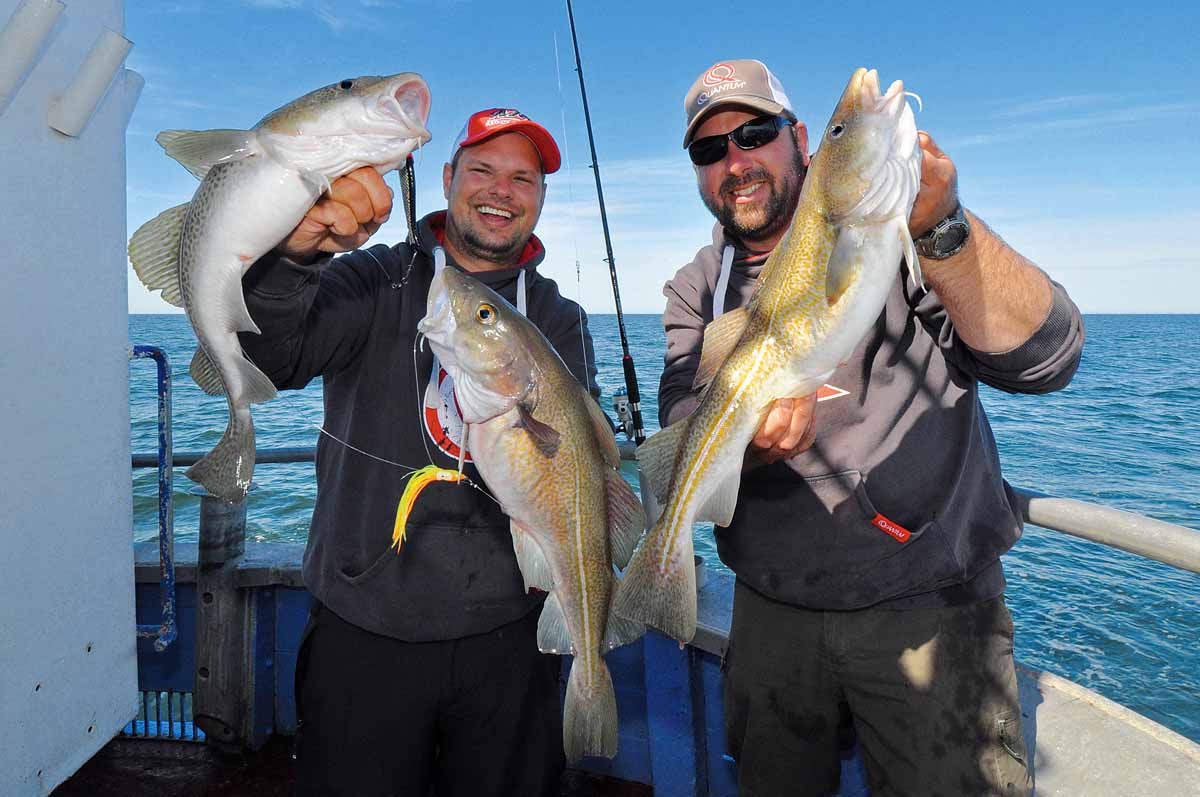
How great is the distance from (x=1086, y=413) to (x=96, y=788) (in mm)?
29854

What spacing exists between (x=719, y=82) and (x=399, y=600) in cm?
261

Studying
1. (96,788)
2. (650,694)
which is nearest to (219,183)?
(650,694)

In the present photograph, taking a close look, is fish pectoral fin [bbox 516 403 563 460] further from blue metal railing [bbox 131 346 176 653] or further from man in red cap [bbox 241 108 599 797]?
blue metal railing [bbox 131 346 176 653]

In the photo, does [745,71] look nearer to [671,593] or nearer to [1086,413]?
[671,593]

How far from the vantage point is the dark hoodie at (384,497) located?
268 cm

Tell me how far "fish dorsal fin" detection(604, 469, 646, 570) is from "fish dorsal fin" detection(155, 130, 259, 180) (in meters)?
1.52

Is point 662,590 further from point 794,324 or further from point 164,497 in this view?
point 164,497

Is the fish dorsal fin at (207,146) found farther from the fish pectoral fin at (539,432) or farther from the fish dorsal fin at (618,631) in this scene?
the fish dorsal fin at (618,631)

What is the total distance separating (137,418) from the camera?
59.7 ft

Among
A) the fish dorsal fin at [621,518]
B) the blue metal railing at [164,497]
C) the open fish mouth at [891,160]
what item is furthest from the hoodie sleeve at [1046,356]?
the blue metal railing at [164,497]

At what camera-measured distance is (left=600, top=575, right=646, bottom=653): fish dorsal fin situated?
2.46 metres

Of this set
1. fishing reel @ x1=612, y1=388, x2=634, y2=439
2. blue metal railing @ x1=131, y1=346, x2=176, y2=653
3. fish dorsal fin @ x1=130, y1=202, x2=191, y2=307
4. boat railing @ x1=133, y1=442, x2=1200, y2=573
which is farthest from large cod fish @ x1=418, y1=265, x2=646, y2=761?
blue metal railing @ x1=131, y1=346, x2=176, y2=653

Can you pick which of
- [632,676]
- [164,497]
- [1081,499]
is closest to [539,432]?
[632,676]

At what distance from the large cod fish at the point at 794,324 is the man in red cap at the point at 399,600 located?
26.3 inches
